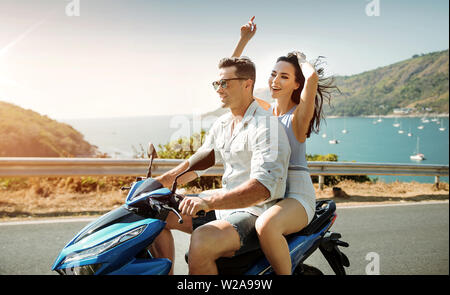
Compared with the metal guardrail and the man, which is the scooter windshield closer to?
the man

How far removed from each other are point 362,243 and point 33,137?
29.3 ft

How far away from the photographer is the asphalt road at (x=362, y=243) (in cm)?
331

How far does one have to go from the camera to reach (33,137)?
9.75 meters

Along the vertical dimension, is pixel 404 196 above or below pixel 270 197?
below

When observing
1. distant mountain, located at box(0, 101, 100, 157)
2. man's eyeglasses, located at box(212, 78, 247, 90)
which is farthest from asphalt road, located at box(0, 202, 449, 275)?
distant mountain, located at box(0, 101, 100, 157)

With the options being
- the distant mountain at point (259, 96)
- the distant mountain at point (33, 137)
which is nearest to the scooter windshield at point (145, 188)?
the distant mountain at point (259, 96)

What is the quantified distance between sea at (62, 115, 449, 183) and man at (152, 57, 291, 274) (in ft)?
0.91

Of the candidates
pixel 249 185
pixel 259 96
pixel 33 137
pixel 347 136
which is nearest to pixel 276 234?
pixel 249 185

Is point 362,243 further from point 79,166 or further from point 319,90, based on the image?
point 79,166

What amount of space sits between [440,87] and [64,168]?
6439 inches

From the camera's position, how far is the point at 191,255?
1.63 metres

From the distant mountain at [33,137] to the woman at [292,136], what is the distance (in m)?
7.26

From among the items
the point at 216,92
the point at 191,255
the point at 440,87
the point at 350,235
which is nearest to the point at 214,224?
the point at 191,255
